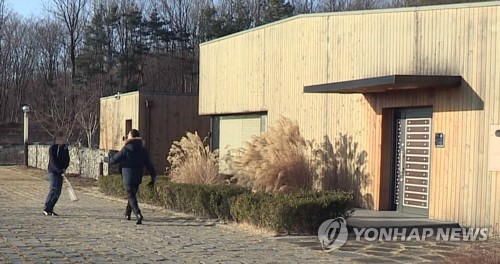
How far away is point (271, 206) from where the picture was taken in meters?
12.3

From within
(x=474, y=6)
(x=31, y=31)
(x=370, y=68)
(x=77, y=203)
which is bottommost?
(x=77, y=203)

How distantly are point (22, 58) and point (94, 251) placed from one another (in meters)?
54.1

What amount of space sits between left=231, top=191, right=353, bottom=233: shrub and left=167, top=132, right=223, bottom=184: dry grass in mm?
4782

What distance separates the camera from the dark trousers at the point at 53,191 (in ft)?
48.6

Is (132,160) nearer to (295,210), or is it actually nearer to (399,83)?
(295,210)

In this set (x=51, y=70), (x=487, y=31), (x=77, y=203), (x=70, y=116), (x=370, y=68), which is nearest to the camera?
(x=487, y=31)

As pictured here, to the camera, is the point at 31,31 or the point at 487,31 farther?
the point at 31,31

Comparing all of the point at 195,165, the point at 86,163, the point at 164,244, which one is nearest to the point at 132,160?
the point at 164,244

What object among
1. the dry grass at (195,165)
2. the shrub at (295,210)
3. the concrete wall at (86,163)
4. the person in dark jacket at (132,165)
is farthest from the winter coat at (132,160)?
the concrete wall at (86,163)

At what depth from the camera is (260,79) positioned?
20.0 meters

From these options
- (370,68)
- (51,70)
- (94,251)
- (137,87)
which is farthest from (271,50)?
(51,70)

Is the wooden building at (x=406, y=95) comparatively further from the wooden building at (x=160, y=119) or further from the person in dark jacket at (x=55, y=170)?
the wooden building at (x=160, y=119)

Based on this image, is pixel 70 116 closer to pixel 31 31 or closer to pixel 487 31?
pixel 31 31

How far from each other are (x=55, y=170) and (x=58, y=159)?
0.24 metres
